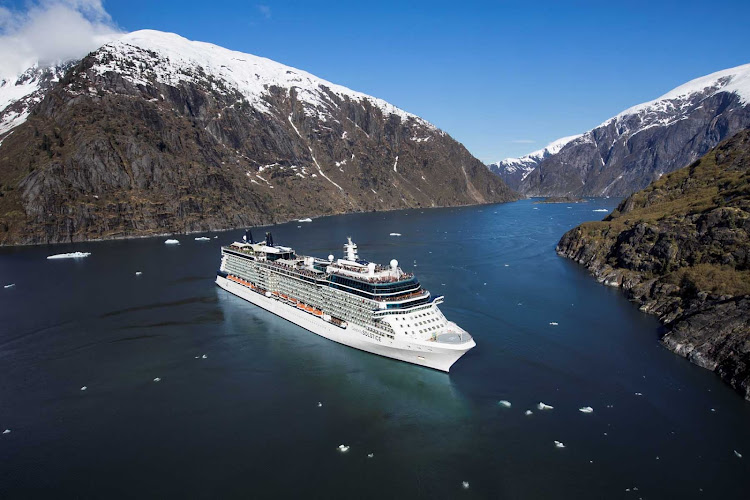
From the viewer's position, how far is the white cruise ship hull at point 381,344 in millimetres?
43781

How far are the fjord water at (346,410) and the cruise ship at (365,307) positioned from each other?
190 cm

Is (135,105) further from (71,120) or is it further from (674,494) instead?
(674,494)

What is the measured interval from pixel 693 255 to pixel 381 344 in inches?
2132

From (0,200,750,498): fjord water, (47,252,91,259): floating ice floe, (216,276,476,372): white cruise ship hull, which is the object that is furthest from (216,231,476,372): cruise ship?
(47,252,91,259): floating ice floe

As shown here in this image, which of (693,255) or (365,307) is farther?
(693,255)

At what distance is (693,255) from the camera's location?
68.7 meters

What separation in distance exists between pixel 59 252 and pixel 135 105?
308 feet

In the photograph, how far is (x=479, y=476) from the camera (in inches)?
1211

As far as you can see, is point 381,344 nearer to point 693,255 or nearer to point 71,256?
point 693,255

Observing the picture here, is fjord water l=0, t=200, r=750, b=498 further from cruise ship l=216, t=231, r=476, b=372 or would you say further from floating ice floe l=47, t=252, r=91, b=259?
floating ice floe l=47, t=252, r=91, b=259

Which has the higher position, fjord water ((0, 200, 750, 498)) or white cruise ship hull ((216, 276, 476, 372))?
white cruise ship hull ((216, 276, 476, 372))

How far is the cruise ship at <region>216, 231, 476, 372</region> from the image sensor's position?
45312mm

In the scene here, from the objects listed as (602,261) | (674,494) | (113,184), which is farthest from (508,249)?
(113,184)

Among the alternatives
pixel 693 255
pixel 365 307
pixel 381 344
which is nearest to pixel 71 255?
pixel 365 307
